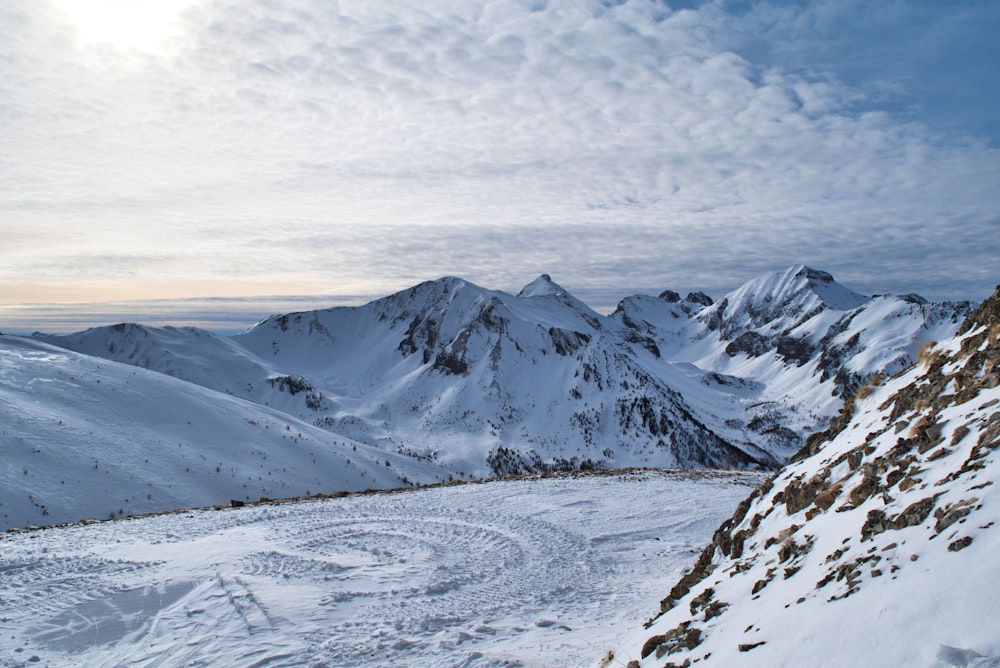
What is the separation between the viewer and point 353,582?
34.8ft

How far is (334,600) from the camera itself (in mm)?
9766

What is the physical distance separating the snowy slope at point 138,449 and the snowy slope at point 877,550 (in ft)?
67.2

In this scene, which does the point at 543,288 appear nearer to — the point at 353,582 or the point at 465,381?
the point at 465,381

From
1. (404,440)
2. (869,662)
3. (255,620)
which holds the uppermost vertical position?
(869,662)

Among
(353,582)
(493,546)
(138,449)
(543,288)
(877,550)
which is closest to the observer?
(877,550)

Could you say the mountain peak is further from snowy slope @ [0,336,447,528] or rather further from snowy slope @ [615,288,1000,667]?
snowy slope @ [615,288,1000,667]

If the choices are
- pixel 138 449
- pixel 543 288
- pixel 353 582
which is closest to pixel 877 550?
pixel 353 582

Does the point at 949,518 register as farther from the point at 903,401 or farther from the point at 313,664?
the point at 313,664

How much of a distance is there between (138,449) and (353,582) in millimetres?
19851

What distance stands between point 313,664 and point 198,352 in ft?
353

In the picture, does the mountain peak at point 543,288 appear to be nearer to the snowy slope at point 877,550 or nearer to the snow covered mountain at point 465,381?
the snow covered mountain at point 465,381

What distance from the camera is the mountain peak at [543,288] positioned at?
506 feet

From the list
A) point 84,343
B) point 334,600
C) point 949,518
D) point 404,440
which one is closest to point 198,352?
point 84,343

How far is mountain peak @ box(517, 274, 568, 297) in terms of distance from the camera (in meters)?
154
